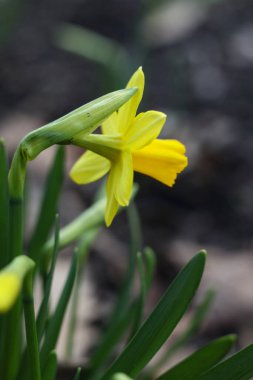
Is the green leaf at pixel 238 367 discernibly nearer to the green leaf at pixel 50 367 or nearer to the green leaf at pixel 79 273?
the green leaf at pixel 50 367

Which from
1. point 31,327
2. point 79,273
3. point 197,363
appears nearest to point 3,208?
point 31,327

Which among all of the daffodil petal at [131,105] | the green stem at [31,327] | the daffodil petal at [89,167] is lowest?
the green stem at [31,327]

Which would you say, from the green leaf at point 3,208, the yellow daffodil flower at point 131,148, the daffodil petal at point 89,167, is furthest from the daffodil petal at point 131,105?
the green leaf at point 3,208

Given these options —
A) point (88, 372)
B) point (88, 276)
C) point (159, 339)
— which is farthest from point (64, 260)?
point (159, 339)

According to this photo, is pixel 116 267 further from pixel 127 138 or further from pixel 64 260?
pixel 127 138

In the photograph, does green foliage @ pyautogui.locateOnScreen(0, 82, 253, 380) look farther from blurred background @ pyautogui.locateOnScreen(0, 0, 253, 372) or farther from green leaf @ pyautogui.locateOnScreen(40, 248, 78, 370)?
blurred background @ pyautogui.locateOnScreen(0, 0, 253, 372)

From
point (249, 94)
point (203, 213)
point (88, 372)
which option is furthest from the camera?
point (249, 94)
